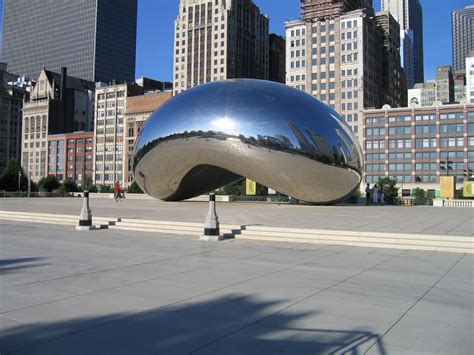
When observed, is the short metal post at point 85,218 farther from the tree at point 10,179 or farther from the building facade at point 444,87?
the building facade at point 444,87

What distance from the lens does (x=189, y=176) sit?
25094 millimetres

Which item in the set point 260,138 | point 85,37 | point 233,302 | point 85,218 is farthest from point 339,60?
point 85,37

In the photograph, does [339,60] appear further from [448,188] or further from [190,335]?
[190,335]

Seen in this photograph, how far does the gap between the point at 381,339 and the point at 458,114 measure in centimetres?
10380

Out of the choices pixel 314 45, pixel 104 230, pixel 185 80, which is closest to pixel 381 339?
pixel 104 230

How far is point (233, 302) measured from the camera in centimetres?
598

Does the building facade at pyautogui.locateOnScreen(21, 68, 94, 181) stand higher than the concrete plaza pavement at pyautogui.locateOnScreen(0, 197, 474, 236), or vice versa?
the building facade at pyautogui.locateOnScreen(21, 68, 94, 181)

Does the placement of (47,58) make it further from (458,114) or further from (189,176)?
(189,176)

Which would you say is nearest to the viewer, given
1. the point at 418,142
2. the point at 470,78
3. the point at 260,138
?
the point at 260,138

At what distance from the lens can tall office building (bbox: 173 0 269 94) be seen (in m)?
130

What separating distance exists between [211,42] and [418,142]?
202 ft

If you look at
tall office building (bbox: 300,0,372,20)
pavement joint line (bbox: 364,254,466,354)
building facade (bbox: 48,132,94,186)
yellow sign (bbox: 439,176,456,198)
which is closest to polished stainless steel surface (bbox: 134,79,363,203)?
pavement joint line (bbox: 364,254,466,354)

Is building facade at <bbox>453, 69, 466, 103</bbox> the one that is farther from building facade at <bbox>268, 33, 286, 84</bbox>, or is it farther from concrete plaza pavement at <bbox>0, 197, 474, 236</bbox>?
concrete plaza pavement at <bbox>0, 197, 474, 236</bbox>

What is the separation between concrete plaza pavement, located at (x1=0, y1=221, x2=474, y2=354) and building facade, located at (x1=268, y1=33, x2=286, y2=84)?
506 ft
